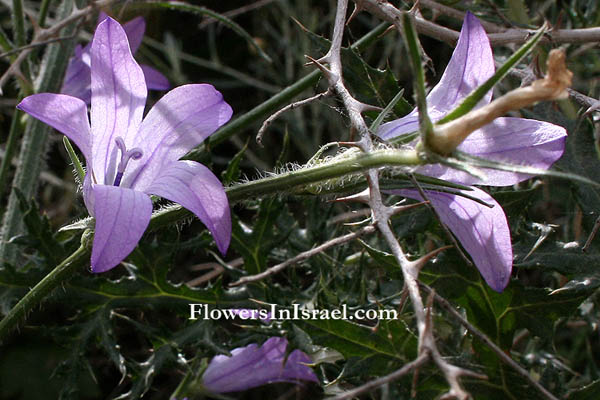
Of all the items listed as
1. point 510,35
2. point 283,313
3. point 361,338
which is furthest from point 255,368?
point 510,35

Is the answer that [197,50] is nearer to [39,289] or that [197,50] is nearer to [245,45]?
[245,45]

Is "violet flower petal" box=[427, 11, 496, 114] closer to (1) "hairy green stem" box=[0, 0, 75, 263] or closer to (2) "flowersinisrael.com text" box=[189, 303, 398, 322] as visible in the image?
(2) "flowersinisrael.com text" box=[189, 303, 398, 322]

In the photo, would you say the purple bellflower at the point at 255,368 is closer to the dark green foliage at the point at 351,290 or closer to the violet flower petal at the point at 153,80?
the dark green foliage at the point at 351,290

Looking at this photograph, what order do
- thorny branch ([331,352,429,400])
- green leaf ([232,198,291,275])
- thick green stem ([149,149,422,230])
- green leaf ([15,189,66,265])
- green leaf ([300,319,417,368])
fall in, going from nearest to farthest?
1. thorny branch ([331,352,429,400])
2. thick green stem ([149,149,422,230])
3. green leaf ([300,319,417,368])
4. green leaf ([15,189,66,265])
5. green leaf ([232,198,291,275])

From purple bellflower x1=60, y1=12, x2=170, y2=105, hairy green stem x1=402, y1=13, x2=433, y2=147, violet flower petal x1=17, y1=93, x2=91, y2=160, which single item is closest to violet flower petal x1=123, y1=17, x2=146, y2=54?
purple bellflower x1=60, y1=12, x2=170, y2=105

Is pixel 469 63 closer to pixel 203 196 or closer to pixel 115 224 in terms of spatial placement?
pixel 203 196

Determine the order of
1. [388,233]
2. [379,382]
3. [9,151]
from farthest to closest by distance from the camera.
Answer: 1. [9,151]
2. [388,233]
3. [379,382]

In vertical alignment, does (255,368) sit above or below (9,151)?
below
